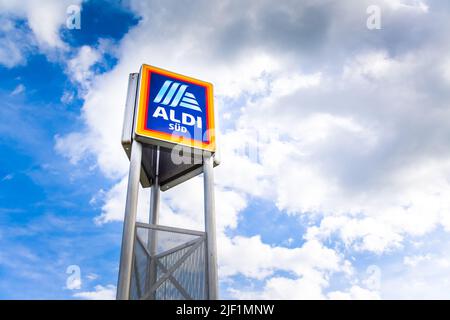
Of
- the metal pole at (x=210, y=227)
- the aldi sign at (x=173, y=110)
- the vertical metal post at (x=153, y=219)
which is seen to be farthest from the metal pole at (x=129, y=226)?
the metal pole at (x=210, y=227)

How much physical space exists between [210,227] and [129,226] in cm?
190

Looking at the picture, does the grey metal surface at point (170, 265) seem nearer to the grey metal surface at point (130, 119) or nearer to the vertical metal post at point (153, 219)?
the vertical metal post at point (153, 219)

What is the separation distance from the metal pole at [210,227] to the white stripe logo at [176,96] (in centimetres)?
154

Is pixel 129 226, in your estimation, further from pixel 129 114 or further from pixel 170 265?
pixel 129 114

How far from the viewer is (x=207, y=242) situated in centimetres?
933

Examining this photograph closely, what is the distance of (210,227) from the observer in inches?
374

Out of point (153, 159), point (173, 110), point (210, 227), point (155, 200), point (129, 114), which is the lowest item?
point (210, 227)

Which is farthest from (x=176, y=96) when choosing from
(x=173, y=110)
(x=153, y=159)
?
(x=153, y=159)

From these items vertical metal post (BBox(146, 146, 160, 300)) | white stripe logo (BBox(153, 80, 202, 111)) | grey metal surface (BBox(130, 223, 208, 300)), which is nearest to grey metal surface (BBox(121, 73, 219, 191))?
vertical metal post (BBox(146, 146, 160, 300))
